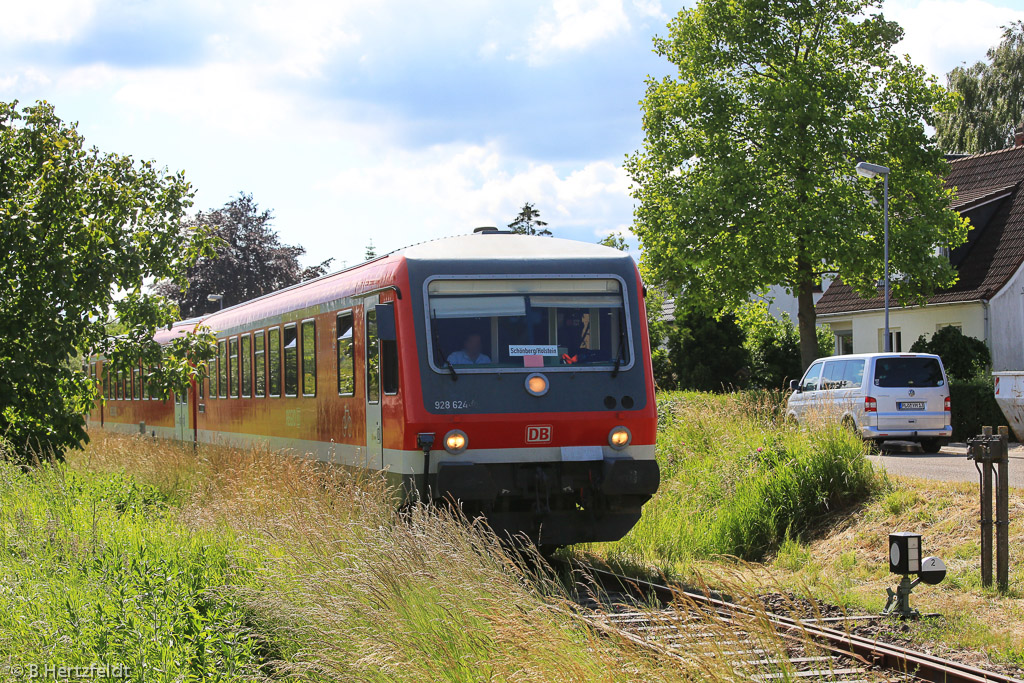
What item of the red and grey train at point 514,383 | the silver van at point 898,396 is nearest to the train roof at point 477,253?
the red and grey train at point 514,383

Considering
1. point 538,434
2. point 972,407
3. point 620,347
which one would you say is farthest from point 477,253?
point 972,407

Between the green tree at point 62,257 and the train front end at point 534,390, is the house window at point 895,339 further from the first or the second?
the train front end at point 534,390

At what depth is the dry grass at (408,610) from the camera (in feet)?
16.9

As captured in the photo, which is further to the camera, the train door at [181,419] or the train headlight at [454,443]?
the train door at [181,419]

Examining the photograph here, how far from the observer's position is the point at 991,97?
43.6 metres

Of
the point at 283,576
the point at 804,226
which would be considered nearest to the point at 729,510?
the point at 283,576

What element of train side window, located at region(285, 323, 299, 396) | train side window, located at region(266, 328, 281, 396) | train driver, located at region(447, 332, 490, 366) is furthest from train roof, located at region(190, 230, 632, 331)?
train side window, located at region(266, 328, 281, 396)

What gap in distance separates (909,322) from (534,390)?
30384 millimetres

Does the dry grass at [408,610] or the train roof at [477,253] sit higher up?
the train roof at [477,253]

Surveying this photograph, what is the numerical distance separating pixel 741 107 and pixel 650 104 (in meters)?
3.06

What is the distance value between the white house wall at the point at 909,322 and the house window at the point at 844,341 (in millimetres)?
213

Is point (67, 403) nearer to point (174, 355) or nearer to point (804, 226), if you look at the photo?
point (174, 355)

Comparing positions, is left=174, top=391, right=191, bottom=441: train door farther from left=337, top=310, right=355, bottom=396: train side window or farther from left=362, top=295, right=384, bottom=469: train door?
left=362, top=295, right=384, bottom=469: train door

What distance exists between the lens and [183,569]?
813cm
